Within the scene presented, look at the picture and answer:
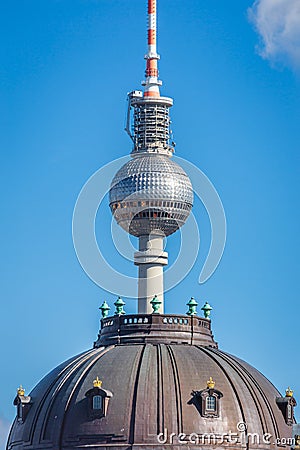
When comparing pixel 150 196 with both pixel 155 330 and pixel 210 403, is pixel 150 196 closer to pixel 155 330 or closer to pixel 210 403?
pixel 155 330

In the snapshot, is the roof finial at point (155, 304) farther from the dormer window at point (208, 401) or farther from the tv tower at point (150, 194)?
the dormer window at point (208, 401)

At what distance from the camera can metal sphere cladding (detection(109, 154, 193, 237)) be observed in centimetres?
18138

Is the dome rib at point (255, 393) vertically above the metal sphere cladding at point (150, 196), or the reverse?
the metal sphere cladding at point (150, 196)

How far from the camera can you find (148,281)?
595 ft

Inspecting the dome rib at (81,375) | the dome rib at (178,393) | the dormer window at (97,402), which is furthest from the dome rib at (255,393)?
the dormer window at (97,402)

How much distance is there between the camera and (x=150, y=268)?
182 metres

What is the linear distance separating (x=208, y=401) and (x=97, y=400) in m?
9.83

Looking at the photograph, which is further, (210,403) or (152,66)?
(152,66)

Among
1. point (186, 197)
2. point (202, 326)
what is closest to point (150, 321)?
point (202, 326)

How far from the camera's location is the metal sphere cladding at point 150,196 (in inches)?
7141

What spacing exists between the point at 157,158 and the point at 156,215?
19.8ft

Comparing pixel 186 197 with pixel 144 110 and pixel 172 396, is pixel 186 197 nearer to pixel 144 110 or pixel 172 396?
pixel 144 110

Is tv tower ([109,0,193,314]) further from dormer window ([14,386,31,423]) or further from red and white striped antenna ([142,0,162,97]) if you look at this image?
dormer window ([14,386,31,423])

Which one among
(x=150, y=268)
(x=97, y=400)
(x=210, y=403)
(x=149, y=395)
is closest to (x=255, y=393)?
(x=210, y=403)
